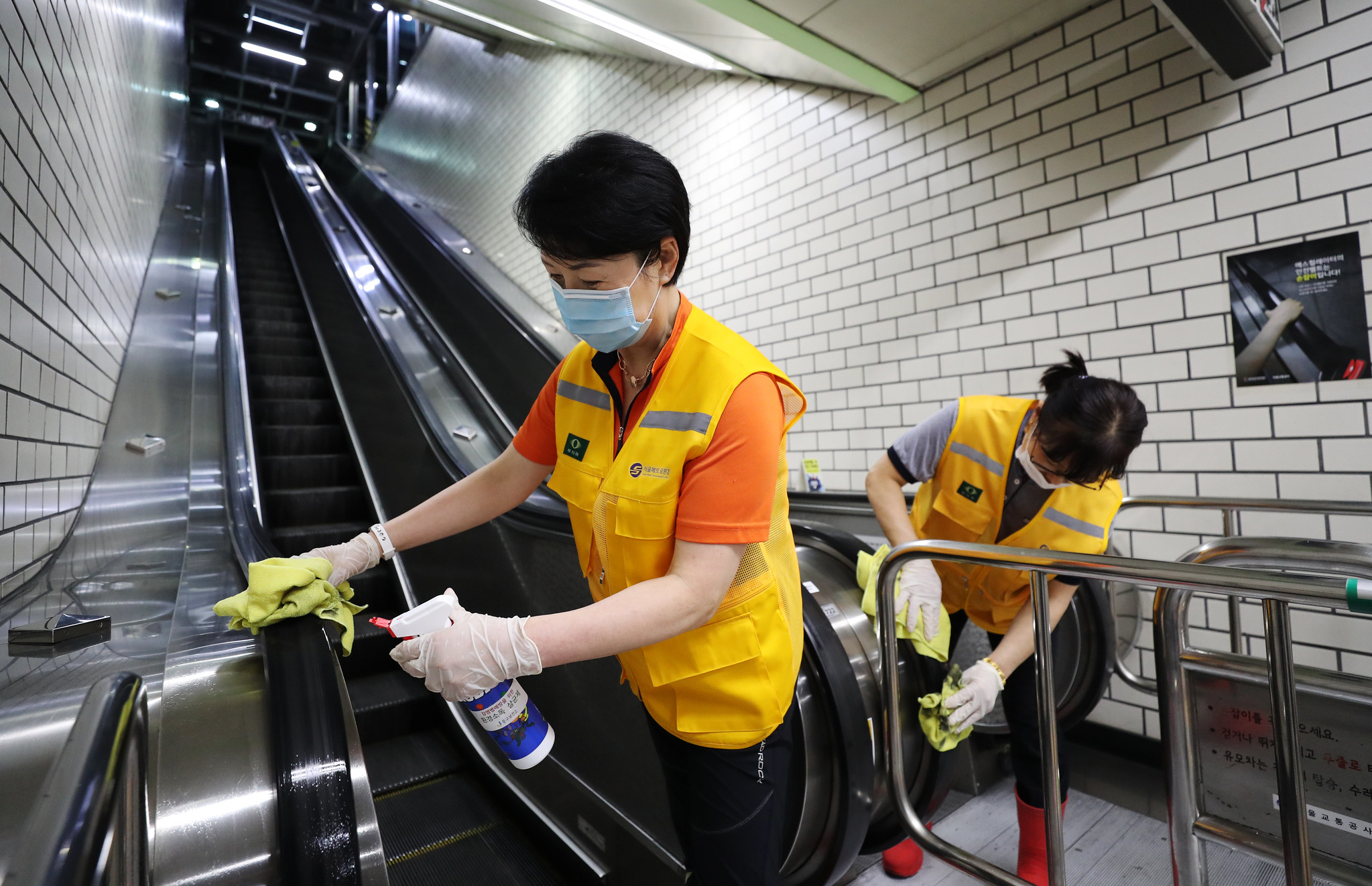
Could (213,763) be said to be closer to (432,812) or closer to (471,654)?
(471,654)

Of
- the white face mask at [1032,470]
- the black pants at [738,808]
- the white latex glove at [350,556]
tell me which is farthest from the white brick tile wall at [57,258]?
the white face mask at [1032,470]

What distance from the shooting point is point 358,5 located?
1276 centimetres

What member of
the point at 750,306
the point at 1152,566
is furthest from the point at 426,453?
the point at 1152,566

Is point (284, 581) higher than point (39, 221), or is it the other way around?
point (39, 221)

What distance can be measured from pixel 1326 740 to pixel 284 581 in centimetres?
198

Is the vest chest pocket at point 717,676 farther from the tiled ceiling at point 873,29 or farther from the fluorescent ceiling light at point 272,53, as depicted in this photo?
the fluorescent ceiling light at point 272,53

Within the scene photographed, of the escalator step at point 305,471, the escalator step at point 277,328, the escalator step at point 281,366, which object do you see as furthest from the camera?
the escalator step at point 277,328

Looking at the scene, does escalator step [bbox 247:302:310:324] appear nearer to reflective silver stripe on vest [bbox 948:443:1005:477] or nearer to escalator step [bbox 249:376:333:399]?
escalator step [bbox 249:376:333:399]

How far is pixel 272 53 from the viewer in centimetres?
1388

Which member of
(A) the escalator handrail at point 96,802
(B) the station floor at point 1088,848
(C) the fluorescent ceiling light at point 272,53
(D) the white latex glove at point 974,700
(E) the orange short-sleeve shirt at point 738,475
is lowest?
(B) the station floor at point 1088,848

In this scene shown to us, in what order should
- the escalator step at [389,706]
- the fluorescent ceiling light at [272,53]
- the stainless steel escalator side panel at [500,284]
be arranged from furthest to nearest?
the fluorescent ceiling light at [272,53]
the stainless steel escalator side panel at [500,284]
the escalator step at [389,706]

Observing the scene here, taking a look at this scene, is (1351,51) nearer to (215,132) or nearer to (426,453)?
(426,453)

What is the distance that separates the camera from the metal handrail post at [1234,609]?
262 centimetres

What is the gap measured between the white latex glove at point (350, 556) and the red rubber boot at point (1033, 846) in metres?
2.30
